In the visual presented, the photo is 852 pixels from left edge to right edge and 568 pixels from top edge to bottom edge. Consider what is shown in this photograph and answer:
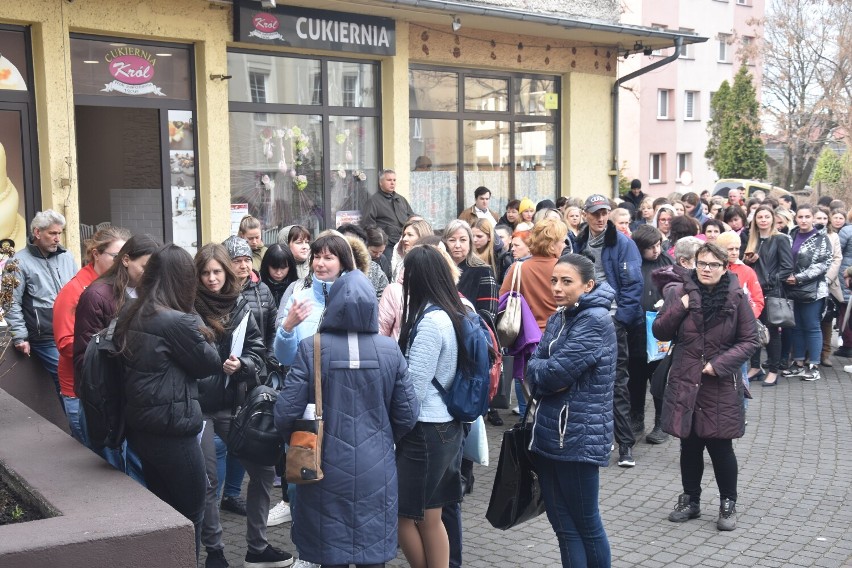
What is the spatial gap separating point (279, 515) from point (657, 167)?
39.2 m

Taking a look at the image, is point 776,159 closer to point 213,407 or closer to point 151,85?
point 151,85

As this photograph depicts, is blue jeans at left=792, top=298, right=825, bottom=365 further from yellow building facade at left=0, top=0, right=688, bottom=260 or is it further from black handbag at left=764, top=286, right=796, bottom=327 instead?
yellow building facade at left=0, top=0, right=688, bottom=260

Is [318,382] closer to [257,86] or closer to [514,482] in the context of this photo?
[514,482]

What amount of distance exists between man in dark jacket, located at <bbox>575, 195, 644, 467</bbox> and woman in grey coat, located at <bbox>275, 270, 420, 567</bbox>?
4054 mm

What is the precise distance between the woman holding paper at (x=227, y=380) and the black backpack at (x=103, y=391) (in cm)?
80

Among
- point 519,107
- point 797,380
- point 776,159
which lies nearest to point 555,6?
point 519,107

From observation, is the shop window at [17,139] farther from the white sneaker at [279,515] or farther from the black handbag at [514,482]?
the black handbag at [514,482]

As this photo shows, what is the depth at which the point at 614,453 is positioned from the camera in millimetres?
8609

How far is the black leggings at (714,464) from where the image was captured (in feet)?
21.9

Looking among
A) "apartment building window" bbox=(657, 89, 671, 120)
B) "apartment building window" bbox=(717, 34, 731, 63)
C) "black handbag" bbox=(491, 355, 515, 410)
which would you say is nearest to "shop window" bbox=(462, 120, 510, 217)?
"black handbag" bbox=(491, 355, 515, 410)

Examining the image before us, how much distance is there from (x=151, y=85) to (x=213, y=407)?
6.11m

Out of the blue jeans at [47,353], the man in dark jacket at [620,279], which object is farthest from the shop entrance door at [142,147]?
the man in dark jacket at [620,279]

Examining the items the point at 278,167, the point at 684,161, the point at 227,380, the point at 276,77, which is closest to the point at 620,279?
the point at 227,380

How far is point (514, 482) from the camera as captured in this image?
5426mm
